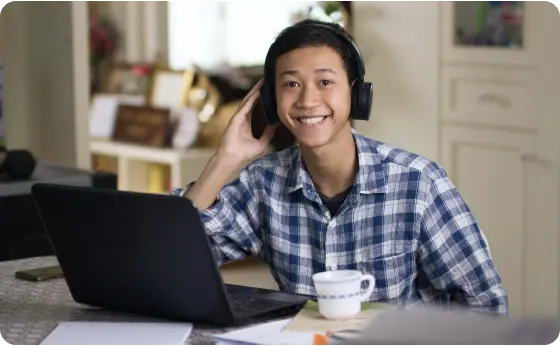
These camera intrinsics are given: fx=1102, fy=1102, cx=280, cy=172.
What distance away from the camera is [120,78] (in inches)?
244

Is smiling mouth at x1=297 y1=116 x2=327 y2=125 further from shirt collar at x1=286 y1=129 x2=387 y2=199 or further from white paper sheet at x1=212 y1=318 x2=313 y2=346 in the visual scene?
white paper sheet at x1=212 y1=318 x2=313 y2=346

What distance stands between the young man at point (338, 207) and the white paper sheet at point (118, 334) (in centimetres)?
42

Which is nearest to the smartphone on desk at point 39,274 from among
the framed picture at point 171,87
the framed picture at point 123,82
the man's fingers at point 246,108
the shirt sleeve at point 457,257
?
the man's fingers at point 246,108

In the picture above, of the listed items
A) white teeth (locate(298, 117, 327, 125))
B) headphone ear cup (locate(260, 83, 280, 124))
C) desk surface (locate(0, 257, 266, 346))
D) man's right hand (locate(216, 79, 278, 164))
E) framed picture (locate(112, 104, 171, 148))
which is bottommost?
framed picture (locate(112, 104, 171, 148))

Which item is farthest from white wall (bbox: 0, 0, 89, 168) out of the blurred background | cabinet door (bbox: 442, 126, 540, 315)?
cabinet door (bbox: 442, 126, 540, 315)

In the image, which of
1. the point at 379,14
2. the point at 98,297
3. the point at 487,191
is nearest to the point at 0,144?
the point at 379,14

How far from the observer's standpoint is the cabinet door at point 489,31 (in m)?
3.53

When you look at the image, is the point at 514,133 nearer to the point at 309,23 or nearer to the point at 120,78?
the point at 309,23

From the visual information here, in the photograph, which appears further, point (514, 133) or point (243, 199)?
point (514, 133)

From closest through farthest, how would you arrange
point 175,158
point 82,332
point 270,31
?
point 82,332 → point 175,158 → point 270,31

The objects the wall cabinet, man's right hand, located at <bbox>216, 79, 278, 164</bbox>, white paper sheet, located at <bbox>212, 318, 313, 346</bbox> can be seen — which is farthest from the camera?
the wall cabinet

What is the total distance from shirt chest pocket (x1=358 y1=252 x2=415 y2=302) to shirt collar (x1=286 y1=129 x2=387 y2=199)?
12 cm

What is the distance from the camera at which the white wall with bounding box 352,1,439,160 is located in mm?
3807

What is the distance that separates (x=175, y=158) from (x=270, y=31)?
1.18 m
